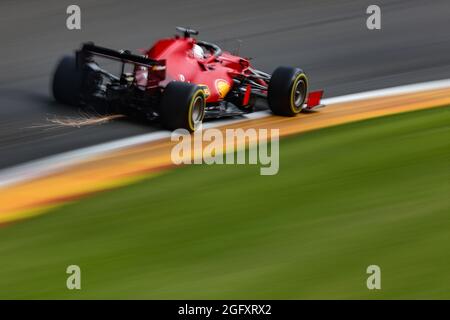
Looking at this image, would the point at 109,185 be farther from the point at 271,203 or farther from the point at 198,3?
the point at 198,3

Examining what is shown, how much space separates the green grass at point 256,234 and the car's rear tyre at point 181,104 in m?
1.33

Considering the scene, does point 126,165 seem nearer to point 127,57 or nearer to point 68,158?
point 68,158

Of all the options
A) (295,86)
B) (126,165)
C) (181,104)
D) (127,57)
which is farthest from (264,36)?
(126,165)

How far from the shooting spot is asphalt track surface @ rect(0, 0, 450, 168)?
14.6 meters

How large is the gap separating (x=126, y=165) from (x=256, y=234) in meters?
2.62

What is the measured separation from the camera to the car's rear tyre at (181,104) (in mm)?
11297

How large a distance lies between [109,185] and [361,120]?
3.79 meters

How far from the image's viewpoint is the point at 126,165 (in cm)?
1050

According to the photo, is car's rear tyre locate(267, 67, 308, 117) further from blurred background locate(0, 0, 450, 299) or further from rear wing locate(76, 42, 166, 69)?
rear wing locate(76, 42, 166, 69)

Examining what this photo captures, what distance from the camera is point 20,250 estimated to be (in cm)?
800

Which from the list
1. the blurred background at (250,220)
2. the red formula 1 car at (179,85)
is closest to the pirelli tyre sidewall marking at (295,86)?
the red formula 1 car at (179,85)

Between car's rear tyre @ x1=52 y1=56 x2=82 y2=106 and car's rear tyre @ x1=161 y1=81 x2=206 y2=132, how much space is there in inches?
50.4
